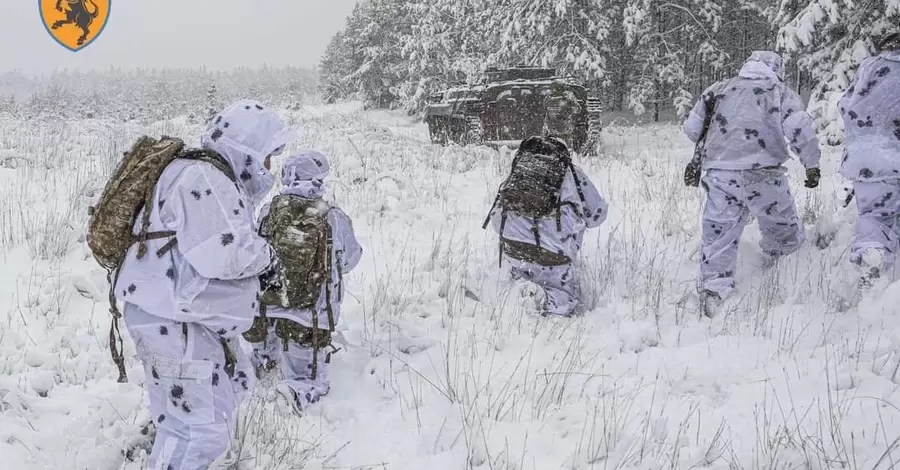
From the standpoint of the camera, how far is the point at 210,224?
231 centimetres

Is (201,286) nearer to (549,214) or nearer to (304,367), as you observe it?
(304,367)

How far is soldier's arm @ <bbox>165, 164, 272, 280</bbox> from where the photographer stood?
2293mm

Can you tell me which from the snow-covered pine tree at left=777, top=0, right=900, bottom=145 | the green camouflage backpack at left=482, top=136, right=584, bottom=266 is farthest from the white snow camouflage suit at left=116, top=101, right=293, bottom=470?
the snow-covered pine tree at left=777, top=0, right=900, bottom=145

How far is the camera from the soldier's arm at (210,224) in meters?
2.29

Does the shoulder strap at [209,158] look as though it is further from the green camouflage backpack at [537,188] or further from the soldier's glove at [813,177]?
the soldier's glove at [813,177]

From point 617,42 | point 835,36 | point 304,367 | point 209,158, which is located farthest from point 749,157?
point 617,42

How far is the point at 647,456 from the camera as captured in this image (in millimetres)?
2838

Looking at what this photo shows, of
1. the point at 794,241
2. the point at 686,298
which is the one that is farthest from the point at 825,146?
the point at 686,298

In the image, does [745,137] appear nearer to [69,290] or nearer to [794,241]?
[794,241]

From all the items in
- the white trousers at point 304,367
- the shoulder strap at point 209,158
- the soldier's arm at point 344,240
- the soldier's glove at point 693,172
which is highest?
the shoulder strap at point 209,158

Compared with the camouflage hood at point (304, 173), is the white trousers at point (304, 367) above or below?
below

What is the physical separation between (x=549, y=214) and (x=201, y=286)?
2.96 meters

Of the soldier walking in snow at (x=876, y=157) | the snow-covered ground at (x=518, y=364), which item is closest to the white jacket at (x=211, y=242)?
the snow-covered ground at (x=518, y=364)

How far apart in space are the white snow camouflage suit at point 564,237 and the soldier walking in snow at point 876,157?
1773 millimetres
